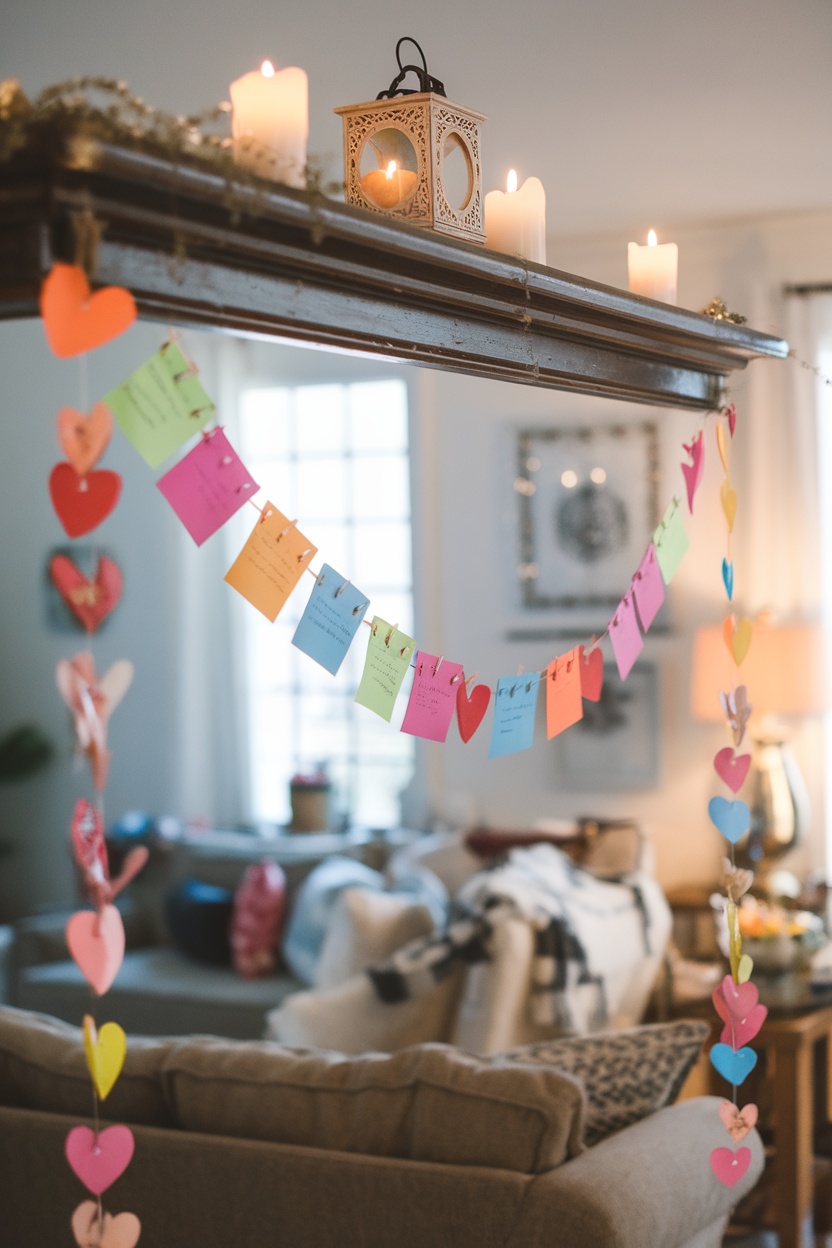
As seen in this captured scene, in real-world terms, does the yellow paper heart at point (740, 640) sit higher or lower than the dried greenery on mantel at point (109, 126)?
lower

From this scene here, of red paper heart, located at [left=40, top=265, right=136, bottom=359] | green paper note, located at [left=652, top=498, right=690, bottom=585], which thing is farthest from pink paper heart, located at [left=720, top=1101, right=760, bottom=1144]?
red paper heart, located at [left=40, top=265, right=136, bottom=359]

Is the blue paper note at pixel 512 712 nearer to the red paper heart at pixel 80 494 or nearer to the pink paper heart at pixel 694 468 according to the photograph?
the pink paper heart at pixel 694 468

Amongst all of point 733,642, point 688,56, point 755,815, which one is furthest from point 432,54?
point 755,815

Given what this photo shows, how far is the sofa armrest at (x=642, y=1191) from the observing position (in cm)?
168

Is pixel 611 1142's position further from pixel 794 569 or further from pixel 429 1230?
pixel 794 569

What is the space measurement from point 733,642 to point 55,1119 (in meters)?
1.16

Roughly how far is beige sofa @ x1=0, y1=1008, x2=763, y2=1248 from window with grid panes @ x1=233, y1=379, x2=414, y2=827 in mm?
3401

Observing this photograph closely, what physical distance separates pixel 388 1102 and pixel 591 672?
2.15 feet

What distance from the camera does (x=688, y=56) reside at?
3129 mm

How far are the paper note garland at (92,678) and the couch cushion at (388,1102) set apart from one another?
78cm

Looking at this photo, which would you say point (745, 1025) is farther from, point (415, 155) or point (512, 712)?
point (415, 155)

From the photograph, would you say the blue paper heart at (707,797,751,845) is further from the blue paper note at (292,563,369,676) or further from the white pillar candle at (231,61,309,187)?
the white pillar candle at (231,61,309,187)

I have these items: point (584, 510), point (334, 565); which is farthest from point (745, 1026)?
point (334, 565)

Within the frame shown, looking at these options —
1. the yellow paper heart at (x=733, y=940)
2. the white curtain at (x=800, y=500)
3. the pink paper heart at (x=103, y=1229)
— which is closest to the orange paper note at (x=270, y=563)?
the pink paper heart at (x=103, y=1229)
